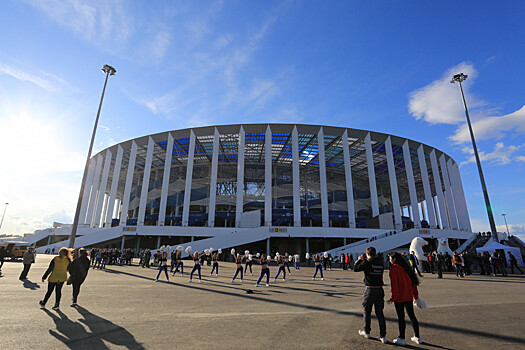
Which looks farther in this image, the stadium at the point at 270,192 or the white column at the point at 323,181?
the white column at the point at 323,181

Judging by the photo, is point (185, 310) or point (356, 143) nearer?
point (185, 310)

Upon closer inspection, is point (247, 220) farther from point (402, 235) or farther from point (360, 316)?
point (360, 316)

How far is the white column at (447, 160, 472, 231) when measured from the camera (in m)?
46.9

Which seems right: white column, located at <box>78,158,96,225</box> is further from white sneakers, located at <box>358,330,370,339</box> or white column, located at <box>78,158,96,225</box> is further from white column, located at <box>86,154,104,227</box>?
white sneakers, located at <box>358,330,370,339</box>

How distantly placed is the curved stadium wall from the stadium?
0.17 meters

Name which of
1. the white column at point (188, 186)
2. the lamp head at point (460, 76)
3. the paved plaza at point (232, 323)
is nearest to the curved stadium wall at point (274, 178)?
the white column at point (188, 186)

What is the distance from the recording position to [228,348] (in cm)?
385

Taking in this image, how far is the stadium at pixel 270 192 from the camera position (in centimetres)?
3428

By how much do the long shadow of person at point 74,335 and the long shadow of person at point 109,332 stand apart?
0.11 meters

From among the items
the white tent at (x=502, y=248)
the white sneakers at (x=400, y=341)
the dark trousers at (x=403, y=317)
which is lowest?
the white sneakers at (x=400, y=341)

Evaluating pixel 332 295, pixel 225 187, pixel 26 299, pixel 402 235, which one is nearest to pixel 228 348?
pixel 332 295

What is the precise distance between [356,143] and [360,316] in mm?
38592

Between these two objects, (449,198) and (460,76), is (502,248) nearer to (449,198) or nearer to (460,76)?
(460,76)

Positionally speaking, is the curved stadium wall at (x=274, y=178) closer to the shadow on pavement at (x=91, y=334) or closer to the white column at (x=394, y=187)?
the white column at (x=394, y=187)
